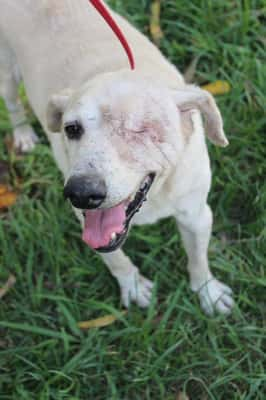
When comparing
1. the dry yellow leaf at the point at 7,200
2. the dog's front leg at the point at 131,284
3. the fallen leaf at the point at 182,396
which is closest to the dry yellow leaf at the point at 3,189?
the dry yellow leaf at the point at 7,200

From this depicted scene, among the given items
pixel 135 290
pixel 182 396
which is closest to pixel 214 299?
pixel 135 290

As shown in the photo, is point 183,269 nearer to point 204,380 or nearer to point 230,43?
point 204,380

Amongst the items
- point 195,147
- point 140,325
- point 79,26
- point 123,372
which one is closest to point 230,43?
→ point 79,26

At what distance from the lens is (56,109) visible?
2533mm

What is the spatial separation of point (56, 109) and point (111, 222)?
531mm

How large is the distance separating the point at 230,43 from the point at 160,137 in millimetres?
2042

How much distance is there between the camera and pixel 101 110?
7.36 feet

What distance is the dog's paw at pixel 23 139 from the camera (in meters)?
3.97

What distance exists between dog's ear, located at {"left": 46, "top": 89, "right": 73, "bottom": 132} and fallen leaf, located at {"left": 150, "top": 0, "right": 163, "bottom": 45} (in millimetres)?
1769

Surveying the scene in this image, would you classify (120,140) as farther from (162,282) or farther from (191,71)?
(191,71)

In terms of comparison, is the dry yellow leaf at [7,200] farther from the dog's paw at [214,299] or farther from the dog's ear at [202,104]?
the dog's ear at [202,104]

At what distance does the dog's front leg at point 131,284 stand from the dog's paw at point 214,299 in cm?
30

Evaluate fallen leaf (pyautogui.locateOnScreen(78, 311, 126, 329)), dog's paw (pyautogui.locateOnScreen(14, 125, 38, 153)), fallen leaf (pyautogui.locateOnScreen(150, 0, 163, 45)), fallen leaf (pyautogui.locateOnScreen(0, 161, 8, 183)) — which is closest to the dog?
fallen leaf (pyautogui.locateOnScreen(78, 311, 126, 329))

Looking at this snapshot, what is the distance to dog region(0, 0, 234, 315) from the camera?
2223 millimetres
